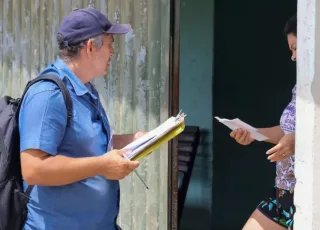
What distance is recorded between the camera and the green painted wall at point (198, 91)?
5.10 meters

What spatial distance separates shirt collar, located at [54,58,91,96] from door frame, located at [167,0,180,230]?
1.31 meters

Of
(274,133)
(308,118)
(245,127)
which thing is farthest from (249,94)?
(308,118)

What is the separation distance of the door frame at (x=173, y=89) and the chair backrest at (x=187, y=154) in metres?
1.11

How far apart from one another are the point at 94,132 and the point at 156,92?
4.53 ft

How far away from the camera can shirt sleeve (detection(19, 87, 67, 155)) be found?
2.08 meters

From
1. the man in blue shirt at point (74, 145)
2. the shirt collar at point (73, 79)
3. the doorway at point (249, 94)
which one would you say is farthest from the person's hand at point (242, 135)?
the doorway at point (249, 94)

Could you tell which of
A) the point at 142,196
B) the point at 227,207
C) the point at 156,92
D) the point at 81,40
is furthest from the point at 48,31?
the point at 227,207

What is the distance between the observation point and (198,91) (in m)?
5.14

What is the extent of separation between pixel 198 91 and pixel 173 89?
1.61 metres

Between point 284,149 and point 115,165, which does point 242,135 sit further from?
point 115,165

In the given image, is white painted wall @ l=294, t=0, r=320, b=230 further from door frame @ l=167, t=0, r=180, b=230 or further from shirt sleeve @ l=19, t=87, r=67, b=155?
door frame @ l=167, t=0, r=180, b=230

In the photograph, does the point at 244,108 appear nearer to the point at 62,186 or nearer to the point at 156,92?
the point at 156,92

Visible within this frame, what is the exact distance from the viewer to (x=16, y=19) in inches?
167

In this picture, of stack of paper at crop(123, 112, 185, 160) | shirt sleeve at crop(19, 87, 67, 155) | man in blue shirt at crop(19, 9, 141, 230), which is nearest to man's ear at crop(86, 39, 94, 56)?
man in blue shirt at crop(19, 9, 141, 230)
